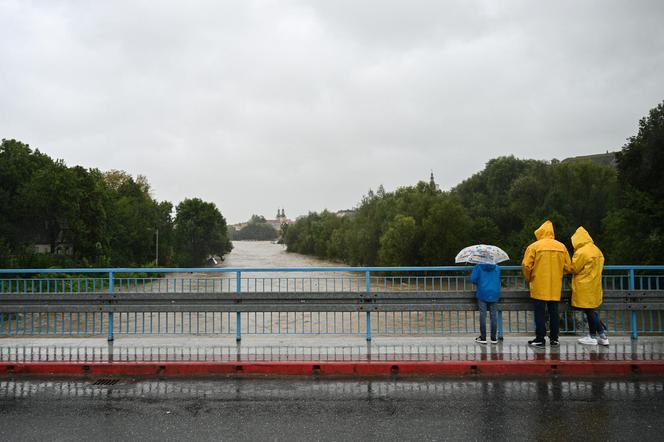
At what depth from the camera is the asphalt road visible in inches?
203

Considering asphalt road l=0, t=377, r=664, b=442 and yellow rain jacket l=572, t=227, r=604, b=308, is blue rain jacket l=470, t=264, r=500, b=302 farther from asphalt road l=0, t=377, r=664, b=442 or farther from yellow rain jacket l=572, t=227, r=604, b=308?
asphalt road l=0, t=377, r=664, b=442

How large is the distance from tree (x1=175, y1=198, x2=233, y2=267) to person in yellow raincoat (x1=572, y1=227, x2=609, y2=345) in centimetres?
8704

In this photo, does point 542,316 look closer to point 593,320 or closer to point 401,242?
point 593,320

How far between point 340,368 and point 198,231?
91.5 metres

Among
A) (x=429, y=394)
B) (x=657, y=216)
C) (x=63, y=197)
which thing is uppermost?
(x=63, y=197)

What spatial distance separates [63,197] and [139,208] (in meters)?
25.3

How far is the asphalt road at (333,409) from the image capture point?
16.9 ft

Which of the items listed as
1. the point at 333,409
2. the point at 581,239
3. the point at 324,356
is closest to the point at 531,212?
the point at 581,239

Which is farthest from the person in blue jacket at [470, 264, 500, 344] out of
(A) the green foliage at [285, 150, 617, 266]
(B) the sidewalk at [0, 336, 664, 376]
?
(A) the green foliage at [285, 150, 617, 266]

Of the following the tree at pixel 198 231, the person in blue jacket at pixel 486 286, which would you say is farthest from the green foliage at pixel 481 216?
the person in blue jacket at pixel 486 286

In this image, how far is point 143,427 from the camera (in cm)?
537

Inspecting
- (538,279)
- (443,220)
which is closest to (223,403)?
(538,279)

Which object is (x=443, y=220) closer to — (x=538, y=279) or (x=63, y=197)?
(x=63, y=197)

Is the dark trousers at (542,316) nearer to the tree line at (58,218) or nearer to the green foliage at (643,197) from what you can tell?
the green foliage at (643,197)
